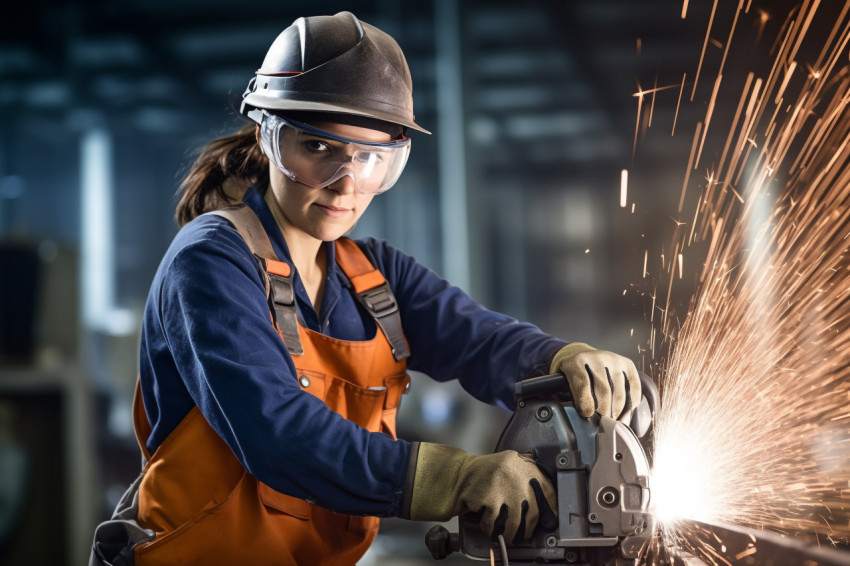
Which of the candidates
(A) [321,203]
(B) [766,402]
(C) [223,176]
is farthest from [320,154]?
(B) [766,402]

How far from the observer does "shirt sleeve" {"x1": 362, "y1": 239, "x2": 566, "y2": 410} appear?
1887 millimetres

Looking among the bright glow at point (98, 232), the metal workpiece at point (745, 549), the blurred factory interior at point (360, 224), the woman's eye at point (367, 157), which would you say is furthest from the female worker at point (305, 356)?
the bright glow at point (98, 232)

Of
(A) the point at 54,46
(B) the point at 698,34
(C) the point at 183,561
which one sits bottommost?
Result: (C) the point at 183,561

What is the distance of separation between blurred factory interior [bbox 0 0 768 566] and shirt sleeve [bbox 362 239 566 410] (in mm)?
2486

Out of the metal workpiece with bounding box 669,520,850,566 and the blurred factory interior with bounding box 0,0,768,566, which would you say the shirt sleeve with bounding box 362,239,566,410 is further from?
the blurred factory interior with bounding box 0,0,768,566

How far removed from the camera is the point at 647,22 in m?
6.04

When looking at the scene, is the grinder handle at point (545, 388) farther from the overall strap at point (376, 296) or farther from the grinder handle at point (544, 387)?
the overall strap at point (376, 296)

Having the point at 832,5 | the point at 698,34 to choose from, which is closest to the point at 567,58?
the point at 698,34

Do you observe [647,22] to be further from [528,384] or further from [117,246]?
[117,246]

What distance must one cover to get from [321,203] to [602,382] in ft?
2.13

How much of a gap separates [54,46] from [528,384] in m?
8.30

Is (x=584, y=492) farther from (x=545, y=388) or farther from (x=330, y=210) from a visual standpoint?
(x=330, y=210)

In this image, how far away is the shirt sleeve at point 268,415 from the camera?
141 centimetres

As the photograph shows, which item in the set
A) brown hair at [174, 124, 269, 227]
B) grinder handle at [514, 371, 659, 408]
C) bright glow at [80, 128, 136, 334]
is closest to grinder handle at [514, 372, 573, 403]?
grinder handle at [514, 371, 659, 408]
